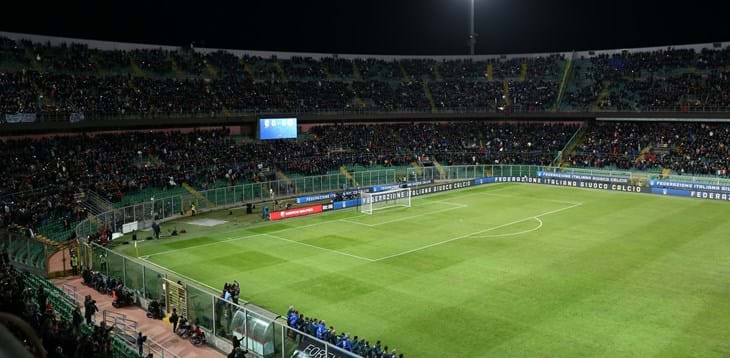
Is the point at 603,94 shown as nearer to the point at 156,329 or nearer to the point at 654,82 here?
the point at 654,82

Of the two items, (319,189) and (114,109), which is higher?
(114,109)

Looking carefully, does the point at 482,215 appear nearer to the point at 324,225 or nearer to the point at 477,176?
the point at 324,225

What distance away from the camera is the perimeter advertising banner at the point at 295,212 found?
4547cm

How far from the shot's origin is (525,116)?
2933 inches

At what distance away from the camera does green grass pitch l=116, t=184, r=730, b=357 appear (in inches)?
854

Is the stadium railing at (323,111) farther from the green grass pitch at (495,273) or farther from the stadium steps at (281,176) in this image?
the green grass pitch at (495,273)

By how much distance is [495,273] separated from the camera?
98.0 ft

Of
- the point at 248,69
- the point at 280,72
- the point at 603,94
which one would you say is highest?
the point at 248,69

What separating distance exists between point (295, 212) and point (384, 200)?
8.56 metres

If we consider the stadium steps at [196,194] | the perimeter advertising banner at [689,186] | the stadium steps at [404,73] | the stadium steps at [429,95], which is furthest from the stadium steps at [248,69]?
the perimeter advertising banner at [689,186]

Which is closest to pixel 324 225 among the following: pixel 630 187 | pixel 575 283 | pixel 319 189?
pixel 319 189

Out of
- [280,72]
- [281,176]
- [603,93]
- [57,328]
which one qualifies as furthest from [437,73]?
[57,328]

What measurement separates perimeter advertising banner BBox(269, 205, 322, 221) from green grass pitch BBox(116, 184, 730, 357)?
42.2 inches

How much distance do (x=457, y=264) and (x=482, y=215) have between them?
49.2 feet
